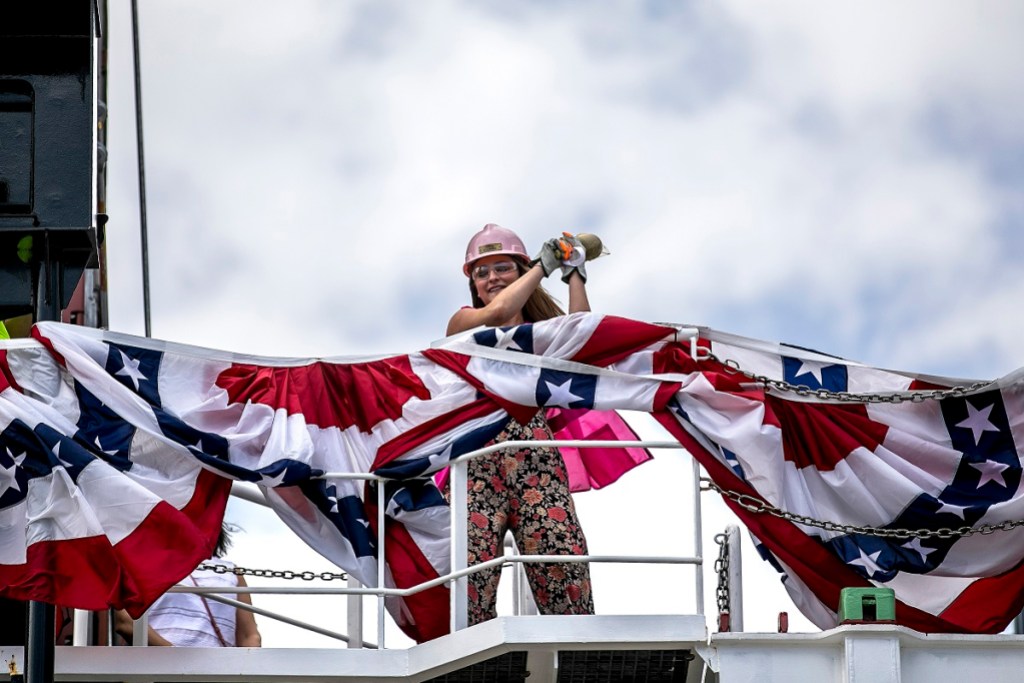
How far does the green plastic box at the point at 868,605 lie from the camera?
909cm

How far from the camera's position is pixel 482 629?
939 centimetres

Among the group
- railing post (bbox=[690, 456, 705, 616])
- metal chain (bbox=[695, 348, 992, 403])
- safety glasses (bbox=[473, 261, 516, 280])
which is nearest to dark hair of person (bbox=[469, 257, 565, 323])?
safety glasses (bbox=[473, 261, 516, 280])

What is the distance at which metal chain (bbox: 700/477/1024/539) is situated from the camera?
9.88m

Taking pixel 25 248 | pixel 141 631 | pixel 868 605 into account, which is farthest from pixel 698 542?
pixel 25 248

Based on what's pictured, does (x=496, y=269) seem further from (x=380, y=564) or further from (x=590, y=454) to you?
(x=380, y=564)

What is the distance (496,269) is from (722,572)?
90.0 inches

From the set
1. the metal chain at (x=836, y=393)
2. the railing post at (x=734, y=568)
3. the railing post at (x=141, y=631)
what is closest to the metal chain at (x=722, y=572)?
the railing post at (x=734, y=568)

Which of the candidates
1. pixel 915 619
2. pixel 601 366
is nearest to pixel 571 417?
pixel 601 366

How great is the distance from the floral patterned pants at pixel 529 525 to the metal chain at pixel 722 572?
692 mm

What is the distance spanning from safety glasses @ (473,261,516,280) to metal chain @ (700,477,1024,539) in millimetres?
1634

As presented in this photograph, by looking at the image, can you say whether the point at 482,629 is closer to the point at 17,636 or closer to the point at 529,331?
the point at 529,331

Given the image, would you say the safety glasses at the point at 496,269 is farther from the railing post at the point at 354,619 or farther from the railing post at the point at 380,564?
the railing post at the point at 354,619

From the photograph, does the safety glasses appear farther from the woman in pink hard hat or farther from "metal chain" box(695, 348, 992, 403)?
"metal chain" box(695, 348, 992, 403)

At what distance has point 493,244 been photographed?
422 inches
